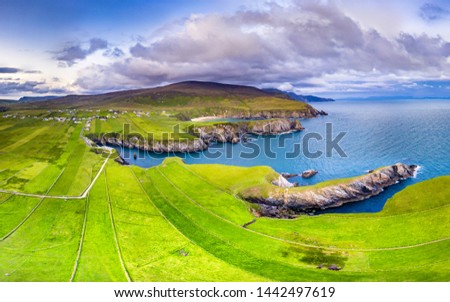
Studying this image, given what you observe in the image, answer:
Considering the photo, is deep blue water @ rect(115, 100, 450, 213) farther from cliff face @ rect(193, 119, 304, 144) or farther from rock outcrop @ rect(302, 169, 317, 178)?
cliff face @ rect(193, 119, 304, 144)

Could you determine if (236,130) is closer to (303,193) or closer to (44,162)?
(44,162)

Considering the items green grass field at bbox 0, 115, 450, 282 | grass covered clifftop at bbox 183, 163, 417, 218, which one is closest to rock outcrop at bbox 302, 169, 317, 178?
grass covered clifftop at bbox 183, 163, 417, 218

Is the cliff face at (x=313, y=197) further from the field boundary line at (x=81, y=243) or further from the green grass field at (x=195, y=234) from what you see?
the field boundary line at (x=81, y=243)

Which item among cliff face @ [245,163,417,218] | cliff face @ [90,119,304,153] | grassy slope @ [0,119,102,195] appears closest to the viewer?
cliff face @ [245,163,417,218]

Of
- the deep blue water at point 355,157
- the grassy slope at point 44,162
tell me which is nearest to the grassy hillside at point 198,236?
the grassy slope at point 44,162

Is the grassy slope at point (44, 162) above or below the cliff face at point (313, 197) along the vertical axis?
above

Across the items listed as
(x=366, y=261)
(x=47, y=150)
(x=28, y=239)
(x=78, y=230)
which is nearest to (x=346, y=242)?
(x=366, y=261)
